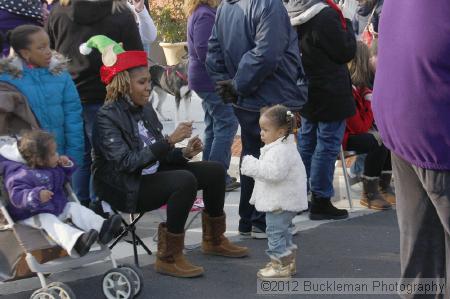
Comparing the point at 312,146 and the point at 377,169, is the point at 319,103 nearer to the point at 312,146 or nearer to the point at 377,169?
the point at 312,146

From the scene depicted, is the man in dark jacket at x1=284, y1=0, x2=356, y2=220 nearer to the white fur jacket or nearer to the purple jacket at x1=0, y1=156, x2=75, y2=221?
the white fur jacket

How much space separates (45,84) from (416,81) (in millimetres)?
2801

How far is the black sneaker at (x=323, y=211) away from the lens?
6.61 metres

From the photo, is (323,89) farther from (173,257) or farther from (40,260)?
(40,260)

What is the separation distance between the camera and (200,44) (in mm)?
7090

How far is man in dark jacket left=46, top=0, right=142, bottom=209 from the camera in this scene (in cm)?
589

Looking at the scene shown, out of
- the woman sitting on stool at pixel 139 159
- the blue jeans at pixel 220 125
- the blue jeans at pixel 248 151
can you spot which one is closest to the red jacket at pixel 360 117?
the blue jeans at pixel 220 125

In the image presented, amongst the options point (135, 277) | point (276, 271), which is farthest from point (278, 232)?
point (135, 277)

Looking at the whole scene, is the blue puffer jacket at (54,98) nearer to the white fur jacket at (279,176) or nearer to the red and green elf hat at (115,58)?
the red and green elf hat at (115,58)

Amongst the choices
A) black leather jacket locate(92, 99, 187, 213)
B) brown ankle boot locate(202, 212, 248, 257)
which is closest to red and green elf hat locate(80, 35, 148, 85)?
black leather jacket locate(92, 99, 187, 213)

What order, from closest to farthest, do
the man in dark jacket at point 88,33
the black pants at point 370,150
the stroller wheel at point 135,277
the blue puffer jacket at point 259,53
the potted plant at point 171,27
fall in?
1. the stroller wheel at point 135,277
2. the blue puffer jacket at point 259,53
3. the man in dark jacket at point 88,33
4. the black pants at point 370,150
5. the potted plant at point 171,27

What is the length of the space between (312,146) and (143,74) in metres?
1.97

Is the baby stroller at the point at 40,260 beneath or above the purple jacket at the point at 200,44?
beneath

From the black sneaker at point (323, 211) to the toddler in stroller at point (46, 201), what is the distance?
2.38m
